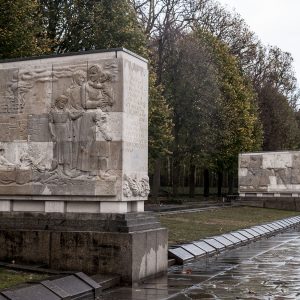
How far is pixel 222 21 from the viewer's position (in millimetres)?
55344

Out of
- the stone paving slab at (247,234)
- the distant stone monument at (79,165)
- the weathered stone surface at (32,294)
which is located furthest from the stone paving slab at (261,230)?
the weathered stone surface at (32,294)

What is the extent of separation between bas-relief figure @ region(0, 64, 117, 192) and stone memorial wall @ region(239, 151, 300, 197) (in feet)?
109

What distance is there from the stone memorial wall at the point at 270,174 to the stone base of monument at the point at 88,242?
106 feet

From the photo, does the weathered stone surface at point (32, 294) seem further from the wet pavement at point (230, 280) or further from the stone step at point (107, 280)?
the stone step at point (107, 280)

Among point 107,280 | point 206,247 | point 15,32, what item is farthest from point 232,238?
point 15,32

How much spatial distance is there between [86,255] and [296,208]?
108 feet

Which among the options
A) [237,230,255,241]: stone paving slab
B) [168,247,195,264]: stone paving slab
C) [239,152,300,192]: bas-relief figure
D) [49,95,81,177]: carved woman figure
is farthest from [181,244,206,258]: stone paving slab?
[239,152,300,192]: bas-relief figure

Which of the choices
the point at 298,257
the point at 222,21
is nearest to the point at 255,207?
the point at 222,21

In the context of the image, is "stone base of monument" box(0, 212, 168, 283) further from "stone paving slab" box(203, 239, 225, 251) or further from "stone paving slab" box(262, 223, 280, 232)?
"stone paving slab" box(262, 223, 280, 232)

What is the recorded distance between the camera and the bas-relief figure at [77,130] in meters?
11.8

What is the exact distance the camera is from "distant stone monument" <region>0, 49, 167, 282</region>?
11.5 metres

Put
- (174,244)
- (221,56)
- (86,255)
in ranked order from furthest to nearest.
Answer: (221,56) → (174,244) → (86,255)

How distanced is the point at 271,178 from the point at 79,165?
33.4 m

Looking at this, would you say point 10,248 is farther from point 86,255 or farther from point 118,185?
point 118,185
